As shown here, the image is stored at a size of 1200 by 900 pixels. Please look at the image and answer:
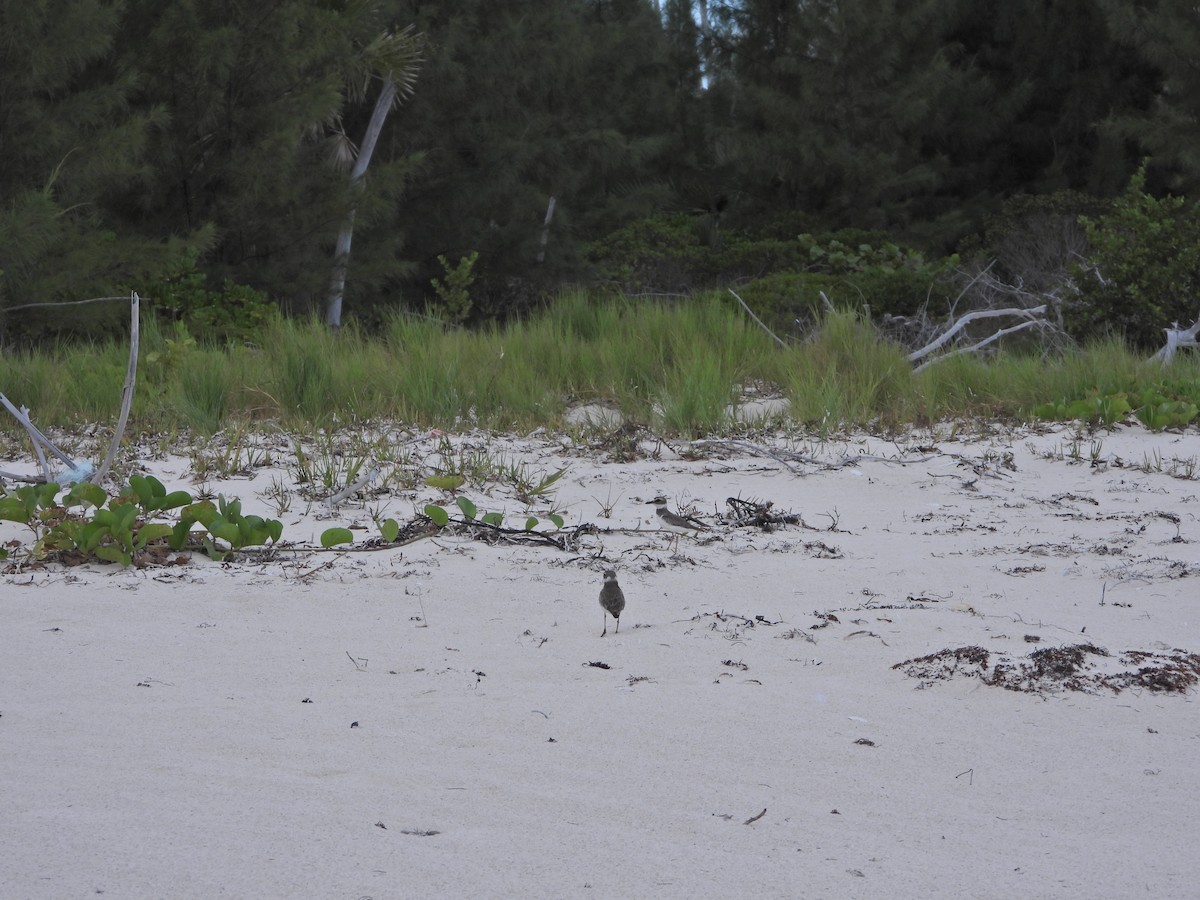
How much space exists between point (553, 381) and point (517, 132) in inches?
446

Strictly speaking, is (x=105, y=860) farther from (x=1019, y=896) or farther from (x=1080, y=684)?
(x=1080, y=684)

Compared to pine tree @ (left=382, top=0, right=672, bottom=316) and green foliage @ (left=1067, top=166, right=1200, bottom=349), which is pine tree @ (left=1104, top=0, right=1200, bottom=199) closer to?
pine tree @ (left=382, top=0, right=672, bottom=316)

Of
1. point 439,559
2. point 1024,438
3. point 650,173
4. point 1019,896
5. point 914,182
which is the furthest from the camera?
point 650,173

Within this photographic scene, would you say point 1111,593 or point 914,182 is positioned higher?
point 914,182

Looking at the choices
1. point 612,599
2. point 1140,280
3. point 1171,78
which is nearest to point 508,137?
point 1171,78

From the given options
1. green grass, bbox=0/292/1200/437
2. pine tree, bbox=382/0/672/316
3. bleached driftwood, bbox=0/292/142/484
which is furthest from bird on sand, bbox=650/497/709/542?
pine tree, bbox=382/0/672/316

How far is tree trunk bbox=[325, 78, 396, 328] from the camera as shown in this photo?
41.9ft

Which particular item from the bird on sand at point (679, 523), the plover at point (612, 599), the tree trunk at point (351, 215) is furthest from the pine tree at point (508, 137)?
the plover at point (612, 599)

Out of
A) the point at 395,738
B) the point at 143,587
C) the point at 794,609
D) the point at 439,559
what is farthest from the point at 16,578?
the point at 794,609

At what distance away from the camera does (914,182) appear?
60.6 feet

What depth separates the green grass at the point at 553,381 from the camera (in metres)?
4.98

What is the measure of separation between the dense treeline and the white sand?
7.38 metres

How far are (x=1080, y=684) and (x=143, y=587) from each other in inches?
77.9

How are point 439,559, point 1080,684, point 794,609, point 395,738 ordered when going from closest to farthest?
1. point 395,738
2. point 1080,684
3. point 794,609
4. point 439,559
